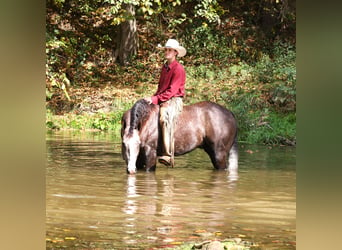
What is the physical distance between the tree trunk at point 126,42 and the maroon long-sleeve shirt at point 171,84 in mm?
14096

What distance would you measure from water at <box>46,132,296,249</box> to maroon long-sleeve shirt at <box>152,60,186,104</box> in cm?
114

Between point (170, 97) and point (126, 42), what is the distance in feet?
47.7

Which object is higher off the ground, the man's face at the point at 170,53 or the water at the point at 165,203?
the man's face at the point at 170,53

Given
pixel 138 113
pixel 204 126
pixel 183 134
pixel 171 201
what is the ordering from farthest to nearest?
pixel 204 126 < pixel 183 134 < pixel 138 113 < pixel 171 201

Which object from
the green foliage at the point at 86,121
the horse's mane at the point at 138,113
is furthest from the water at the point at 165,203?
the green foliage at the point at 86,121

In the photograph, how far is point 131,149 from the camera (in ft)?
31.8

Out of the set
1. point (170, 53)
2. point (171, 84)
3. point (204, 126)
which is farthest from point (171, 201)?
point (170, 53)

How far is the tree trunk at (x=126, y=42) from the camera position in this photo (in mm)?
23828

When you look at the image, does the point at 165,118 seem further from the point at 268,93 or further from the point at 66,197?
the point at 268,93

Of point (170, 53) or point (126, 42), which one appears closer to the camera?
point (170, 53)

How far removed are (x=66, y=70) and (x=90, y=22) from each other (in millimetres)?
2931

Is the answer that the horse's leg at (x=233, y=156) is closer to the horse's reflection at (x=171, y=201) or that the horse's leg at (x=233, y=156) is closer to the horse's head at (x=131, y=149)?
the horse's reflection at (x=171, y=201)

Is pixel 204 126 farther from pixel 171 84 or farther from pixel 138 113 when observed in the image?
pixel 138 113

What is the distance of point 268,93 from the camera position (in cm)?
1891
